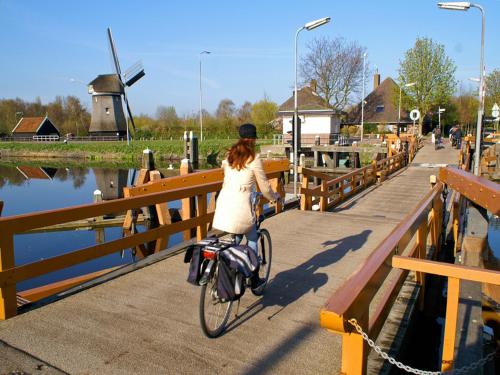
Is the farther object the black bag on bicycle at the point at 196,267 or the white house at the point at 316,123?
the white house at the point at 316,123

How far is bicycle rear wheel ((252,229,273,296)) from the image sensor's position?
4.76 m

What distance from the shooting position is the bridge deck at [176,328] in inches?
133

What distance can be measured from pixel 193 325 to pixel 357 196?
1142 cm

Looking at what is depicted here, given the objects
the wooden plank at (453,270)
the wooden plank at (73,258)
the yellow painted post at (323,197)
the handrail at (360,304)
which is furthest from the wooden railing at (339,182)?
the wooden plank at (453,270)

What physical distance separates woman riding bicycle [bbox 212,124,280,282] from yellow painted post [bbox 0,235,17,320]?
1907mm

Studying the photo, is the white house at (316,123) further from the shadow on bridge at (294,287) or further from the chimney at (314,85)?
the shadow on bridge at (294,287)

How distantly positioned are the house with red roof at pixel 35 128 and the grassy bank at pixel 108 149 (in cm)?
690

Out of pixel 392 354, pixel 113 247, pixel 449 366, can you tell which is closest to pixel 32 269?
pixel 113 247

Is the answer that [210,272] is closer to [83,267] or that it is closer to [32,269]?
[32,269]

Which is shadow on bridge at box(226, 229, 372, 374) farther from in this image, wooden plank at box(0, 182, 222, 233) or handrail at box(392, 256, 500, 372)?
wooden plank at box(0, 182, 222, 233)

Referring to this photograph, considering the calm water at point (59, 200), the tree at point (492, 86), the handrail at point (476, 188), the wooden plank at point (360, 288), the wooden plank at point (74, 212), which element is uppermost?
the tree at point (492, 86)

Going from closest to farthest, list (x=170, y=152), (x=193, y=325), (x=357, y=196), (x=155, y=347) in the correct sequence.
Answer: (x=155, y=347) → (x=193, y=325) → (x=357, y=196) → (x=170, y=152)

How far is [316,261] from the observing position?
19.9 ft

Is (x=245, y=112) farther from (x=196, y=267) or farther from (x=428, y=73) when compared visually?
(x=196, y=267)
